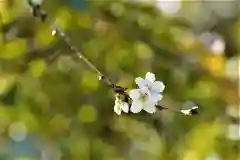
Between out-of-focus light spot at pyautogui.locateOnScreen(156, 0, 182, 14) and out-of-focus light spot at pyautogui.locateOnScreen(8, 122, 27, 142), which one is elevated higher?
out-of-focus light spot at pyautogui.locateOnScreen(156, 0, 182, 14)

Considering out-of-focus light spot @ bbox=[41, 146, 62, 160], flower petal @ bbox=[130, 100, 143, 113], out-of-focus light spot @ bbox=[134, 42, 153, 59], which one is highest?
out-of-focus light spot @ bbox=[134, 42, 153, 59]

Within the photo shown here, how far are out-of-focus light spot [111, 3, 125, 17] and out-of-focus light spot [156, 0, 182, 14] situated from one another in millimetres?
162

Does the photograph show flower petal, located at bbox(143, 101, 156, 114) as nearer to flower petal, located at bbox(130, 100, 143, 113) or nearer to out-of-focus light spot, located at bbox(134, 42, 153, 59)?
flower petal, located at bbox(130, 100, 143, 113)

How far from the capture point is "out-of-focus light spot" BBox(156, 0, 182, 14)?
3.78 feet

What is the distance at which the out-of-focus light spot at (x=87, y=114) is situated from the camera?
0.99 metres

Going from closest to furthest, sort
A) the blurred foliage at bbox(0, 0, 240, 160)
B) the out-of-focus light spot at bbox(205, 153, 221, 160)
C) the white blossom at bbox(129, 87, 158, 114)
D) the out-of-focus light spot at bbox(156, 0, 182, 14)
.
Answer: the white blossom at bbox(129, 87, 158, 114)
the blurred foliage at bbox(0, 0, 240, 160)
the out-of-focus light spot at bbox(205, 153, 221, 160)
the out-of-focus light spot at bbox(156, 0, 182, 14)

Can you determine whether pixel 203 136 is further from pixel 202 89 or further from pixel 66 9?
pixel 66 9

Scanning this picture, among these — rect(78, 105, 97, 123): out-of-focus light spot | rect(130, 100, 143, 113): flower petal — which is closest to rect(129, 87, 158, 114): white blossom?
rect(130, 100, 143, 113): flower petal

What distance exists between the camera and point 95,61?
0.95 metres

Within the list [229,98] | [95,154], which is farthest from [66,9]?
[229,98]

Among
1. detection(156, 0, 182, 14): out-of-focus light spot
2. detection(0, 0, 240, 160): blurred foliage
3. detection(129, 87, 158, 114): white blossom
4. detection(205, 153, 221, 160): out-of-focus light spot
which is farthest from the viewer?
detection(156, 0, 182, 14): out-of-focus light spot

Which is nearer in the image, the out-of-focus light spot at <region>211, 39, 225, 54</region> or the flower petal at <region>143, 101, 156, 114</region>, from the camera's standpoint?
the flower petal at <region>143, 101, 156, 114</region>

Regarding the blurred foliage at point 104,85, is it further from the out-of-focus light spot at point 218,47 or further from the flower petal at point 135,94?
the flower petal at point 135,94

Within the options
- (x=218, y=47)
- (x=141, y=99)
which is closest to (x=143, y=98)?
(x=141, y=99)
